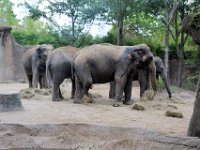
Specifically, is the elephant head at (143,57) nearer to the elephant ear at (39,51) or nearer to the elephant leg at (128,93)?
the elephant leg at (128,93)

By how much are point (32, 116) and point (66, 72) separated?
4.64 metres

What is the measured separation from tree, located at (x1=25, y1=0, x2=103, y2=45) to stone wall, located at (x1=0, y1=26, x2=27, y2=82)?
4402mm

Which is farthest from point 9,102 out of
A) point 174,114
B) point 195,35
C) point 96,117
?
point 195,35

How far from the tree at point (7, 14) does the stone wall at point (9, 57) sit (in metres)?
21.4

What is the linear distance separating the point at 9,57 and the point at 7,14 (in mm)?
24280

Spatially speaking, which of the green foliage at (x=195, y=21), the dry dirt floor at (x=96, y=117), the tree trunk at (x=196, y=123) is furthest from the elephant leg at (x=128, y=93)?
the green foliage at (x=195, y=21)

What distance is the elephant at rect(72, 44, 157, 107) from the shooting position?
12.9 m

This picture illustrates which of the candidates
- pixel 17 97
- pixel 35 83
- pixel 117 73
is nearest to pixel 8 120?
pixel 17 97

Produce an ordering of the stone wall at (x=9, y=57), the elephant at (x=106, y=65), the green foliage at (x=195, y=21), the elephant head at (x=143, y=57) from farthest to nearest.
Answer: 1. the stone wall at (x=9, y=57)
2. the elephant head at (x=143, y=57)
3. the elephant at (x=106, y=65)
4. the green foliage at (x=195, y=21)

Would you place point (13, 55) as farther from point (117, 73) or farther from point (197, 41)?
point (197, 41)

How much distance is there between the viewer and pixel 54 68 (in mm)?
13594

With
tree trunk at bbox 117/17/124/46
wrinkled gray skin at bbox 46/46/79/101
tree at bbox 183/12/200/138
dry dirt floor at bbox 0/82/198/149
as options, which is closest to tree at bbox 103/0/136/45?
tree trunk at bbox 117/17/124/46

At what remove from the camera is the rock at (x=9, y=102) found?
9961mm

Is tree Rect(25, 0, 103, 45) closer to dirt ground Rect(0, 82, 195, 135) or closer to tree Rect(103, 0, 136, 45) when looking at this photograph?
tree Rect(103, 0, 136, 45)
